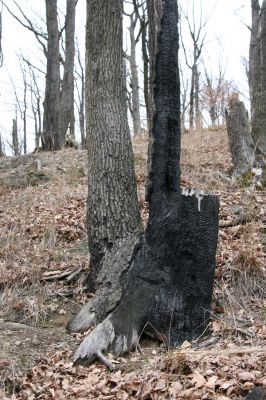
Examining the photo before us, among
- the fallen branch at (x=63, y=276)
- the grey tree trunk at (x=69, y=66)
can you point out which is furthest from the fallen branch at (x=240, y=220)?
the grey tree trunk at (x=69, y=66)

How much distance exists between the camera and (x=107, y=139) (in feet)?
16.5

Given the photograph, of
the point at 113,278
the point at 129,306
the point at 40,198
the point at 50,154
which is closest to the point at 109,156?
the point at 113,278

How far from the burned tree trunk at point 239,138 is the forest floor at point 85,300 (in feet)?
1.02

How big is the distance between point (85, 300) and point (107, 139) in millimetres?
1782

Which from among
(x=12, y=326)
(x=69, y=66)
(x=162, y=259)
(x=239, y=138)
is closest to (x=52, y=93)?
(x=69, y=66)

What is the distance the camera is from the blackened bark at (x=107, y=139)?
488cm

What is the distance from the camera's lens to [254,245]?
196 inches

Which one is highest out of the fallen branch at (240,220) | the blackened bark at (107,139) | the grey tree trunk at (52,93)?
the grey tree trunk at (52,93)

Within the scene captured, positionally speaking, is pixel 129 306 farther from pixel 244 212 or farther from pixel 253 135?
pixel 253 135

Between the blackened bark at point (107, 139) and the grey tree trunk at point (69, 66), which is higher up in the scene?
the grey tree trunk at point (69, 66)

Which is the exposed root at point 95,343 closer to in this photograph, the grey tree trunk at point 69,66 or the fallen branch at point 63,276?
the fallen branch at point 63,276

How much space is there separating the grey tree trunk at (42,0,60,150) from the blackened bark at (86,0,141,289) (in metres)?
7.28

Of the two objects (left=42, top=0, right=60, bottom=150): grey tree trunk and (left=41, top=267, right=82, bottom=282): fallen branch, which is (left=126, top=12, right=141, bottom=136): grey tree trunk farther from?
(left=41, top=267, right=82, bottom=282): fallen branch

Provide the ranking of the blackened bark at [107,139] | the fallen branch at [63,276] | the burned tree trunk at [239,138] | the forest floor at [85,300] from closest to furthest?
the forest floor at [85,300] < the blackened bark at [107,139] < the fallen branch at [63,276] < the burned tree trunk at [239,138]
